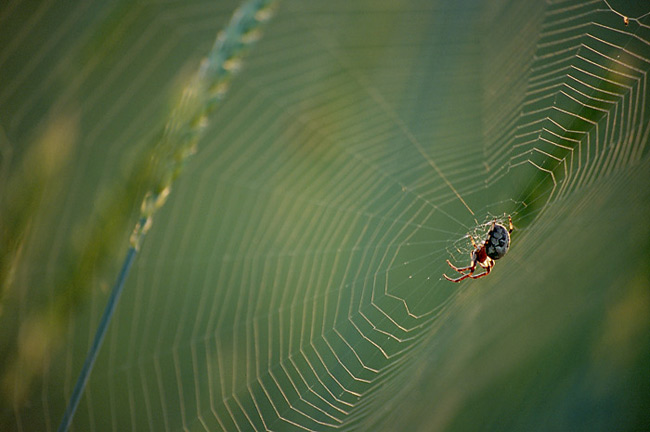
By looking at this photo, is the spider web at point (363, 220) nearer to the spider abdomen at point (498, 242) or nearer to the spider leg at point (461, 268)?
the spider abdomen at point (498, 242)

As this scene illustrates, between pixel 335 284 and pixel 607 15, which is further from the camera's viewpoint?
pixel 607 15

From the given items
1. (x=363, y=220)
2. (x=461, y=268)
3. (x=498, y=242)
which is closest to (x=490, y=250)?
(x=498, y=242)

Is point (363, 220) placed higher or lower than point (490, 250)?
higher

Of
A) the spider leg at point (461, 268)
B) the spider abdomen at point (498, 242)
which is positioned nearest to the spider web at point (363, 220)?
the spider abdomen at point (498, 242)

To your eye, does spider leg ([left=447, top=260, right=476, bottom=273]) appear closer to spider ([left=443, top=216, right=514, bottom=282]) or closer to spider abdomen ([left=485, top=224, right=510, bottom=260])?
spider ([left=443, top=216, right=514, bottom=282])

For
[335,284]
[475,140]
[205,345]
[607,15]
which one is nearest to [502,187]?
[475,140]

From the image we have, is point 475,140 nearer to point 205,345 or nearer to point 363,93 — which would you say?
point 363,93

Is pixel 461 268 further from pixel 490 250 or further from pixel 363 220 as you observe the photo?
pixel 363 220
